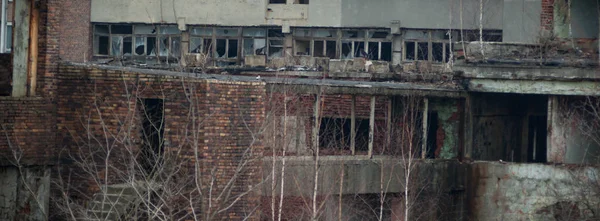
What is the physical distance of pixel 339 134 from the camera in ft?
92.7

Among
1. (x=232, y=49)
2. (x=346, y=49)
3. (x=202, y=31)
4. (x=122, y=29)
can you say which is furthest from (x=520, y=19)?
(x=122, y=29)

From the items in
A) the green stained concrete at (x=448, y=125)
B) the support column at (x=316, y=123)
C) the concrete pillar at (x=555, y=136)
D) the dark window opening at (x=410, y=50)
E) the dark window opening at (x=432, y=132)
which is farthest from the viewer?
the dark window opening at (x=410, y=50)

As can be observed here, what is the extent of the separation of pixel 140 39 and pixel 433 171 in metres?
22.7

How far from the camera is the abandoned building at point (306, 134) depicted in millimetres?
21406

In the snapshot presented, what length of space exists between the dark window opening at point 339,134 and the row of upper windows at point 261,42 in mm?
14369

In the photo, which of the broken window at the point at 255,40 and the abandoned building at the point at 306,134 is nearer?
the abandoned building at the point at 306,134

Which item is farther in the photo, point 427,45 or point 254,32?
point 254,32

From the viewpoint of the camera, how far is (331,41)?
45344 millimetres

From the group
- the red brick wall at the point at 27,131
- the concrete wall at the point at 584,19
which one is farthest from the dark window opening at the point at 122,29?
the red brick wall at the point at 27,131

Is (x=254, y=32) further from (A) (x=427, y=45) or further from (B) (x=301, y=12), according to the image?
(A) (x=427, y=45)

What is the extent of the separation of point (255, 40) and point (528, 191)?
21491 mm

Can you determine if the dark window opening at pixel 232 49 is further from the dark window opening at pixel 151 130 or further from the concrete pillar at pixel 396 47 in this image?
the dark window opening at pixel 151 130

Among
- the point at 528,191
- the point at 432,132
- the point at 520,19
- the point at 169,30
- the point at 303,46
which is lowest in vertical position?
the point at 528,191

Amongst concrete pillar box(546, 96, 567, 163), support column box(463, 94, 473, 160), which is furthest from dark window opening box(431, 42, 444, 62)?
concrete pillar box(546, 96, 567, 163)
